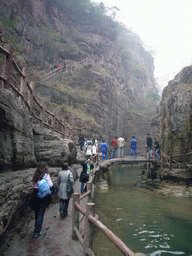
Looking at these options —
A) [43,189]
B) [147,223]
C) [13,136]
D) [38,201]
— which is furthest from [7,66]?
[147,223]

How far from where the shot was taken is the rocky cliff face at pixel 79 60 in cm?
2538

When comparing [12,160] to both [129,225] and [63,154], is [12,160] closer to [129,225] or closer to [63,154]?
[63,154]

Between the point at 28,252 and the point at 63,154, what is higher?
the point at 63,154

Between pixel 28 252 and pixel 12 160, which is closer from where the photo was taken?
pixel 28 252

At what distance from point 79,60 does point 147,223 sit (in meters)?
34.2

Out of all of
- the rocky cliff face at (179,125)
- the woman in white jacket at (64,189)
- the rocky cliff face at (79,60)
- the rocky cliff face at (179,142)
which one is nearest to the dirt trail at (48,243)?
the woman in white jacket at (64,189)

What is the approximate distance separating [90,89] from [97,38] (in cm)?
1976

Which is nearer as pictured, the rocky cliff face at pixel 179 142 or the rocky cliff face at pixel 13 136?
the rocky cliff face at pixel 13 136

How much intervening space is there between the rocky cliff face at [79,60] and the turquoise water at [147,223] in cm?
1429

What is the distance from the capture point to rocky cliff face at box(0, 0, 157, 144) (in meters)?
25.4

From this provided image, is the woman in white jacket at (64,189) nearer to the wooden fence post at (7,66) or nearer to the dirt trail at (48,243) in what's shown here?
the dirt trail at (48,243)

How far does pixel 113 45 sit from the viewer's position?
47.4 meters

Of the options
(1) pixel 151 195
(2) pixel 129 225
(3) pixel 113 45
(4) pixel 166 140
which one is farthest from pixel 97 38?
(2) pixel 129 225

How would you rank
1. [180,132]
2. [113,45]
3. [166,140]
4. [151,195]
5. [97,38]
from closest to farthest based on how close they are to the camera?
[151,195]
[180,132]
[166,140]
[97,38]
[113,45]
